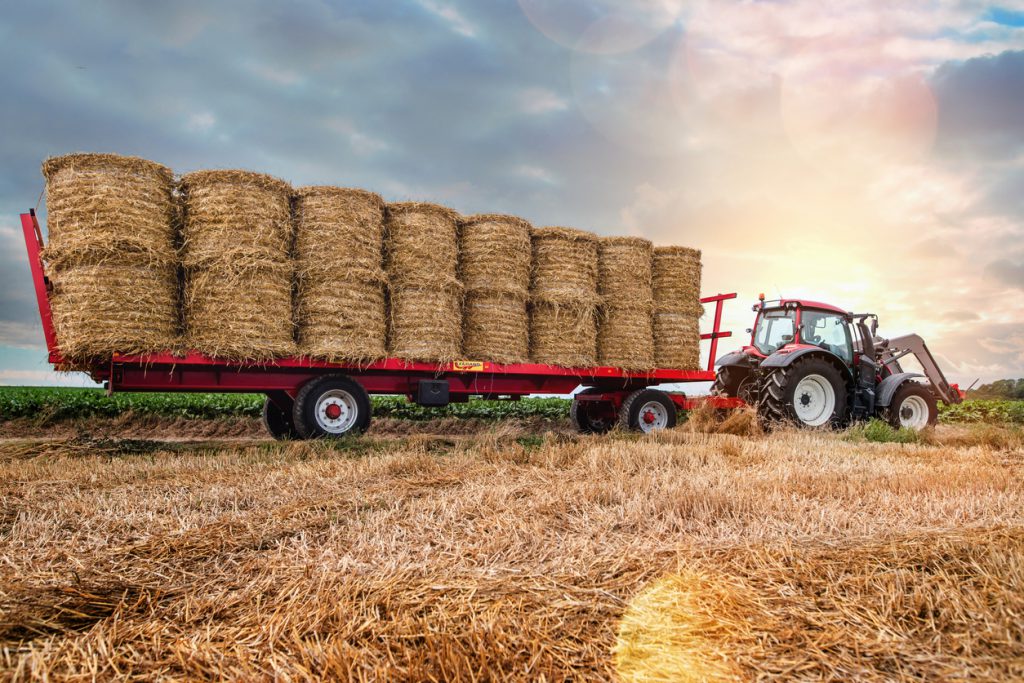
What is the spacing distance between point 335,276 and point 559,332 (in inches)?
129

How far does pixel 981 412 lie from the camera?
18203mm

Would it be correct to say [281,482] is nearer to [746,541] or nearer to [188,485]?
[188,485]

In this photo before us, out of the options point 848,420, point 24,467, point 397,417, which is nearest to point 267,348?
point 24,467

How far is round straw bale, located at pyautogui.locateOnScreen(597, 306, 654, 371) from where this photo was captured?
1029 cm

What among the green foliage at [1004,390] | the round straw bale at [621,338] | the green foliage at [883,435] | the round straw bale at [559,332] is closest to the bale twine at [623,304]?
the round straw bale at [621,338]

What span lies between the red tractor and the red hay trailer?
667 millimetres

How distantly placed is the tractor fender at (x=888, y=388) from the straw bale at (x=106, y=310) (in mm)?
10716

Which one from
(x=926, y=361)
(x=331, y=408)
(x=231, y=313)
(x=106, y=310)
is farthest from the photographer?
(x=926, y=361)

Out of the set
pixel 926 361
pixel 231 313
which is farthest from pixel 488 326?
pixel 926 361

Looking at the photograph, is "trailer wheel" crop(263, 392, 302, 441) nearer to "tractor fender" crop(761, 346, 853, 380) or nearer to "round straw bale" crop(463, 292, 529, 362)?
"round straw bale" crop(463, 292, 529, 362)

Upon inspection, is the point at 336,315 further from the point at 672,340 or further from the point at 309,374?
the point at 672,340

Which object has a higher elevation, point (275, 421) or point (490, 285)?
point (490, 285)

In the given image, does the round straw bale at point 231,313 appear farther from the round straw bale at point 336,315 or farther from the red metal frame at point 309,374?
the round straw bale at point 336,315

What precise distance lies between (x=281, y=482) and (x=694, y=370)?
7697 mm
